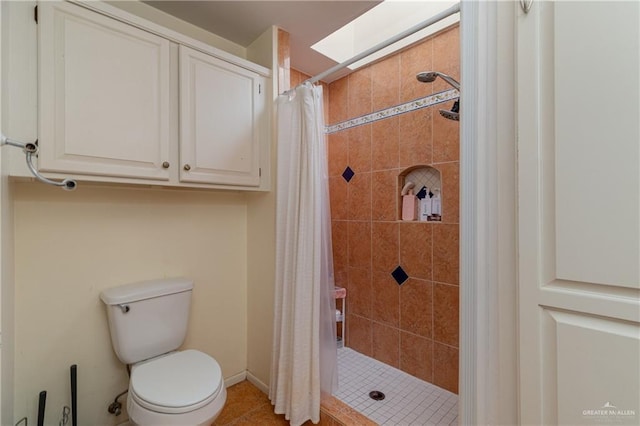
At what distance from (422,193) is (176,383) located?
1828 millimetres

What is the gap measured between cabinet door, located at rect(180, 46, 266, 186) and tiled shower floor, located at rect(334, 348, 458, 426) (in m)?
1.48

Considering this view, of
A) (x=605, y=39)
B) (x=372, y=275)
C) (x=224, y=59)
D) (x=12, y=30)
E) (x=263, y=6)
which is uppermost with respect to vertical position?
(x=263, y=6)

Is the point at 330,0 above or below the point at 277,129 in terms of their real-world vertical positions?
above

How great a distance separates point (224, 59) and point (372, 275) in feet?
Answer: 5.91

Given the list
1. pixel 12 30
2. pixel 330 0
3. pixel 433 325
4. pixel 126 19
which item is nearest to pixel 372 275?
pixel 433 325

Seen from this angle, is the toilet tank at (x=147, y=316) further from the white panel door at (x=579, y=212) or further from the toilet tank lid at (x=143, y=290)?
the white panel door at (x=579, y=212)

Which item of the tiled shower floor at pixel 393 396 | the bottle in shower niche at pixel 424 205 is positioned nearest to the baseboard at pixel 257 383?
the tiled shower floor at pixel 393 396

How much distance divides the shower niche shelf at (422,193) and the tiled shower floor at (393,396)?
43.8 inches

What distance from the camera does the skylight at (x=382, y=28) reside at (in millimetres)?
1987

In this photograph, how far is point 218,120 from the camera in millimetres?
1636

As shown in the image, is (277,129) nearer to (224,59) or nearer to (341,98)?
(224,59)

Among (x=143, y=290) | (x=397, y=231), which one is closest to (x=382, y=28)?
(x=397, y=231)

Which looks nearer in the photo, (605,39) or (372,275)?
(605,39)

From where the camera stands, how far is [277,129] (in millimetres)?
1809
